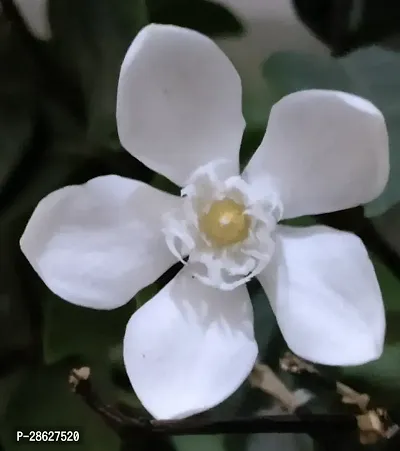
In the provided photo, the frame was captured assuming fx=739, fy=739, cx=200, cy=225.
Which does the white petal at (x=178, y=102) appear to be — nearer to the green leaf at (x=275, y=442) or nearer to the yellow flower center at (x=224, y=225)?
the yellow flower center at (x=224, y=225)

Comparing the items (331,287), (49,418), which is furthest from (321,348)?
(49,418)

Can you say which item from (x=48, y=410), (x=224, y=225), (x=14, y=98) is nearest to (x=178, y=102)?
(x=224, y=225)

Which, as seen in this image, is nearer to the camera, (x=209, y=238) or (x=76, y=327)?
(x=209, y=238)

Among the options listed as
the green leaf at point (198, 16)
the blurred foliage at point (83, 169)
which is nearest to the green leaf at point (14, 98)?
the blurred foliage at point (83, 169)

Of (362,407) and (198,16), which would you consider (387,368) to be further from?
(198,16)

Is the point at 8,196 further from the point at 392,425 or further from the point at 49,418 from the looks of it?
the point at 392,425

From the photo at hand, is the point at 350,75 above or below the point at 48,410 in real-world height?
above

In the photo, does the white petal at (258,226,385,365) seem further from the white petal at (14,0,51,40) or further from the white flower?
the white petal at (14,0,51,40)
